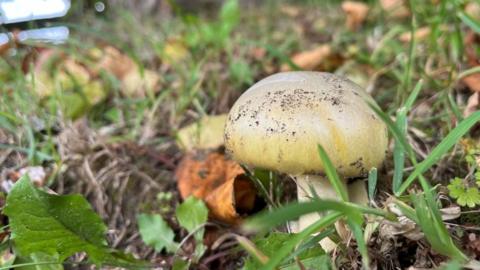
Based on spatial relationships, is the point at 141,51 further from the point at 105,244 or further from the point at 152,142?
the point at 105,244

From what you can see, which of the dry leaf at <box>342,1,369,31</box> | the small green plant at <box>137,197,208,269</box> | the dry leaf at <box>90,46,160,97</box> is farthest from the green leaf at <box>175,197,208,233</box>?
the dry leaf at <box>342,1,369,31</box>

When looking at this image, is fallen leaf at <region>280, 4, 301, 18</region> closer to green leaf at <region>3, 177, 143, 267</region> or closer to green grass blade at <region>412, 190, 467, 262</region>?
green leaf at <region>3, 177, 143, 267</region>

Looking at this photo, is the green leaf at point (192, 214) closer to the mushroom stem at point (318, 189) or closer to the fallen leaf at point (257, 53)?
the mushroom stem at point (318, 189)

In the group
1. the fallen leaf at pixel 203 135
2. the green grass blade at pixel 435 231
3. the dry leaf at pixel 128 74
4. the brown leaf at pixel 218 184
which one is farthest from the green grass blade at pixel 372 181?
the dry leaf at pixel 128 74

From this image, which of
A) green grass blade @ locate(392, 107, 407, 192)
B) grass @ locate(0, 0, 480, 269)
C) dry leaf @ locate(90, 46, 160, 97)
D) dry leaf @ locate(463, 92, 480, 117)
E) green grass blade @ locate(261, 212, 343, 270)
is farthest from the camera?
dry leaf @ locate(90, 46, 160, 97)

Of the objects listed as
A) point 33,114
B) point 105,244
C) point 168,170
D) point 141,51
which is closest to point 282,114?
point 105,244
